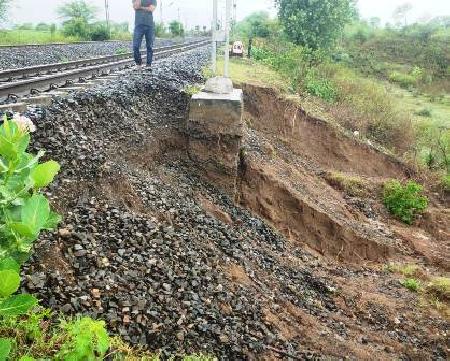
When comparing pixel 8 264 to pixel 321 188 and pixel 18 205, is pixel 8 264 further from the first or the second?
pixel 321 188

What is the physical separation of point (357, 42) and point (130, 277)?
47.6m

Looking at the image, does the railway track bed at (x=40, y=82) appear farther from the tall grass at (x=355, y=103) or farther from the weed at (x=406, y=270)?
the tall grass at (x=355, y=103)

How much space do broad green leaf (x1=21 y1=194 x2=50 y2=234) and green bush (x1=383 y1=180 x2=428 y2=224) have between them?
977 cm

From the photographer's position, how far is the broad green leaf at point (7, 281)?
6.03 ft

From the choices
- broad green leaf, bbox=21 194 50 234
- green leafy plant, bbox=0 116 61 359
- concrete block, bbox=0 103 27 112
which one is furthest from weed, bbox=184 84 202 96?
broad green leaf, bbox=21 194 50 234

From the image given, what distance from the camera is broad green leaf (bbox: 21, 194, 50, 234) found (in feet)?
6.72

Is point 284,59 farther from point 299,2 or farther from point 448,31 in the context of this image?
point 448,31

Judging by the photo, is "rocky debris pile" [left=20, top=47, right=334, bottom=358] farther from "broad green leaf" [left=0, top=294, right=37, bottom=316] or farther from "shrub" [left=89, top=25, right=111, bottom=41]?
"shrub" [left=89, top=25, right=111, bottom=41]

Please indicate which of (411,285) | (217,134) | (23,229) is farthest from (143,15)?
(23,229)

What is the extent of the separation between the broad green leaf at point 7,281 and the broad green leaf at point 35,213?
0.25 m

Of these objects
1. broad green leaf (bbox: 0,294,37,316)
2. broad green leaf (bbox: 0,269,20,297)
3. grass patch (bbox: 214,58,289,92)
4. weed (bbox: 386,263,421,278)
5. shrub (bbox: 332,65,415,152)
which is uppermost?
broad green leaf (bbox: 0,269,20,297)

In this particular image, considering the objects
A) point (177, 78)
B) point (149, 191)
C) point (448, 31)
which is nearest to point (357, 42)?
point (448, 31)

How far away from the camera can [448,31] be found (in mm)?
47188

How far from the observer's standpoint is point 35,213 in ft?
6.80
